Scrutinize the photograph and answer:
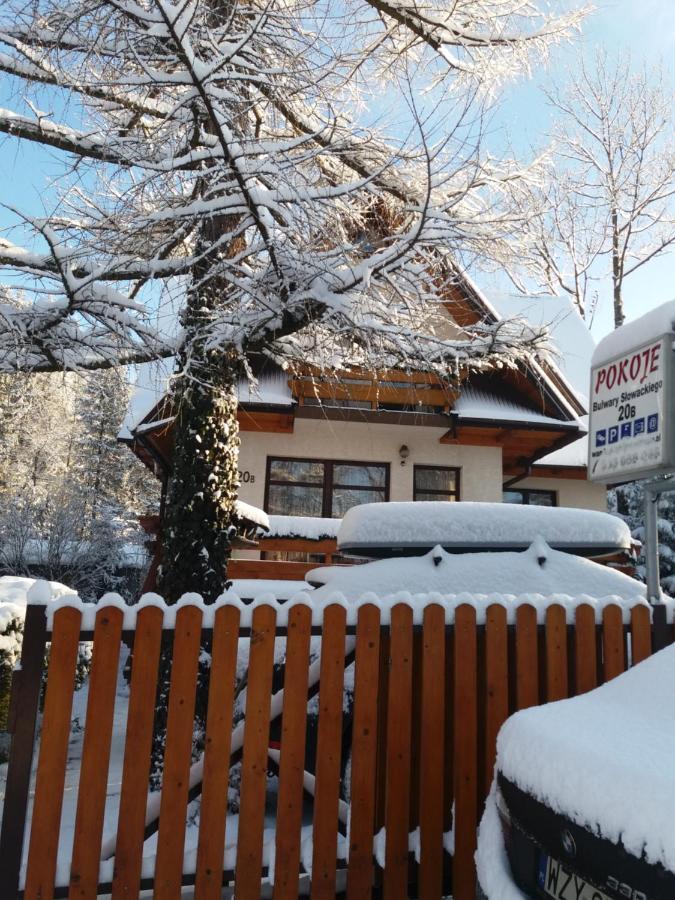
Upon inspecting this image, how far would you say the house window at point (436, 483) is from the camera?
519 inches

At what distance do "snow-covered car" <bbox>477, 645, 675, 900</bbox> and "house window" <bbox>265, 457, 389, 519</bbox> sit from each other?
33.8ft

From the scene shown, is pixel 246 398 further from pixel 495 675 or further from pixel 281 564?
pixel 495 675

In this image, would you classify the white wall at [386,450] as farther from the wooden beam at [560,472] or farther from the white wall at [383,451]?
the wooden beam at [560,472]

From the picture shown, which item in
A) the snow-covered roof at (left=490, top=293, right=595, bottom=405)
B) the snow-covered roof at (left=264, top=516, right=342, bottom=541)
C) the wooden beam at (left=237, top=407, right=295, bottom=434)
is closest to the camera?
the snow-covered roof at (left=264, top=516, right=342, bottom=541)

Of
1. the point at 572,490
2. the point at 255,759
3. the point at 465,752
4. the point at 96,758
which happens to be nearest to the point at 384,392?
the point at 572,490

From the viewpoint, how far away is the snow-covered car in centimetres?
169

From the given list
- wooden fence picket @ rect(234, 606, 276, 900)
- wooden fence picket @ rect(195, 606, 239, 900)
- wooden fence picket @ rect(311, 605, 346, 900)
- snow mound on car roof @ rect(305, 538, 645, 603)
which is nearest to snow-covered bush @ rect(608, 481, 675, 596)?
snow mound on car roof @ rect(305, 538, 645, 603)

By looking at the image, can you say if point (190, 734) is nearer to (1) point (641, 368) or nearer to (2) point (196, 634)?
(2) point (196, 634)

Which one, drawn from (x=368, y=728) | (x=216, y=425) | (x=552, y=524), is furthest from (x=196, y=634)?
(x=216, y=425)

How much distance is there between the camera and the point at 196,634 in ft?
10.9

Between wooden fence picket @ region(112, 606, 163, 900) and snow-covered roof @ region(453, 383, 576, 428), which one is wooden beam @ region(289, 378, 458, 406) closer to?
snow-covered roof @ region(453, 383, 576, 428)

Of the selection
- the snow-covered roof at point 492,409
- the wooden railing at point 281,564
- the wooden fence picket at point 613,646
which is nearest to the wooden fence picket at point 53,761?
the wooden fence picket at point 613,646

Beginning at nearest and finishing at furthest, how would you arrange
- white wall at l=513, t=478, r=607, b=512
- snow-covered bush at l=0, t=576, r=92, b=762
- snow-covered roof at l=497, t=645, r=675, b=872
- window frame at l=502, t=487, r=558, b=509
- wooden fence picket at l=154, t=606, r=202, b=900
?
snow-covered roof at l=497, t=645, r=675, b=872 < wooden fence picket at l=154, t=606, r=202, b=900 < snow-covered bush at l=0, t=576, r=92, b=762 < white wall at l=513, t=478, r=607, b=512 < window frame at l=502, t=487, r=558, b=509

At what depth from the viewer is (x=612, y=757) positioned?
1.88 metres
